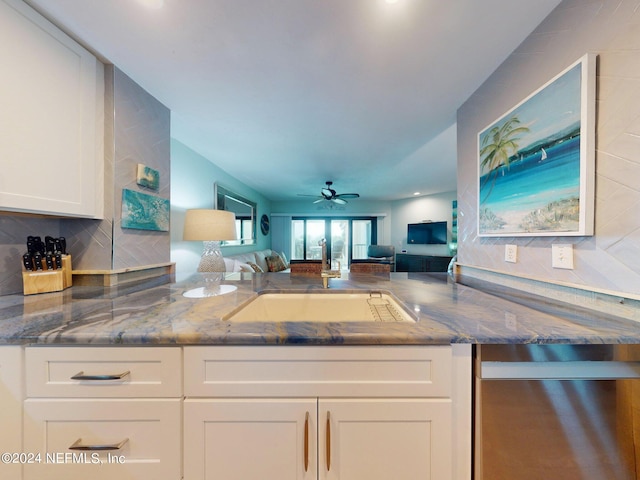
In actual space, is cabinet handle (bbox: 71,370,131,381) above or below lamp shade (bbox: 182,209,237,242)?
below

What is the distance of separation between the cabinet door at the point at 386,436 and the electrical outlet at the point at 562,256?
805 millimetres

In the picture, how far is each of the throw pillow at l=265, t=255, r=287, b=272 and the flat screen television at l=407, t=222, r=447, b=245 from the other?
3503mm

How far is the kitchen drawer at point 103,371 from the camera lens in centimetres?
68

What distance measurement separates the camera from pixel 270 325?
74cm

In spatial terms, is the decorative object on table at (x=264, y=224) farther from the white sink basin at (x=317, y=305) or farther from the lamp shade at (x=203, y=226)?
the white sink basin at (x=317, y=305)

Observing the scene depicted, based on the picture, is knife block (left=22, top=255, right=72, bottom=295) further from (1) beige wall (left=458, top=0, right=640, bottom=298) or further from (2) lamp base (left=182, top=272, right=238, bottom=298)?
(1) beige wall (left=458, top=0, right=640, bottom=298)

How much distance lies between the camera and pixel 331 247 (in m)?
6.71

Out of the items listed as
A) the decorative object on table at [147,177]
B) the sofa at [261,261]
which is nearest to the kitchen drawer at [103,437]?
the decorative object on table at [147,177]

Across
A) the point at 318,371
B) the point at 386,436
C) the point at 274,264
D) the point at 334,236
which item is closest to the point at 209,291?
the point at 318,371

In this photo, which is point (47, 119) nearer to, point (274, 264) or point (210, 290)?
point (210, 290)

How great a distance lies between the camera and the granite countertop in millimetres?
669

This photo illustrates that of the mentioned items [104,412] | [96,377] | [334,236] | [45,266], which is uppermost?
[334,236]

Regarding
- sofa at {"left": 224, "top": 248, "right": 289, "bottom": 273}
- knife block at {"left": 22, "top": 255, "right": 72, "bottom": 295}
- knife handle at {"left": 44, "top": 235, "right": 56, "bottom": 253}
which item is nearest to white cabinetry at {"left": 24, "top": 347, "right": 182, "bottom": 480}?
knife block at {"left": 22, "top": 255, "right": 72, "bottom": 295}

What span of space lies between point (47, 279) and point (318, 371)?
1.52 meters
